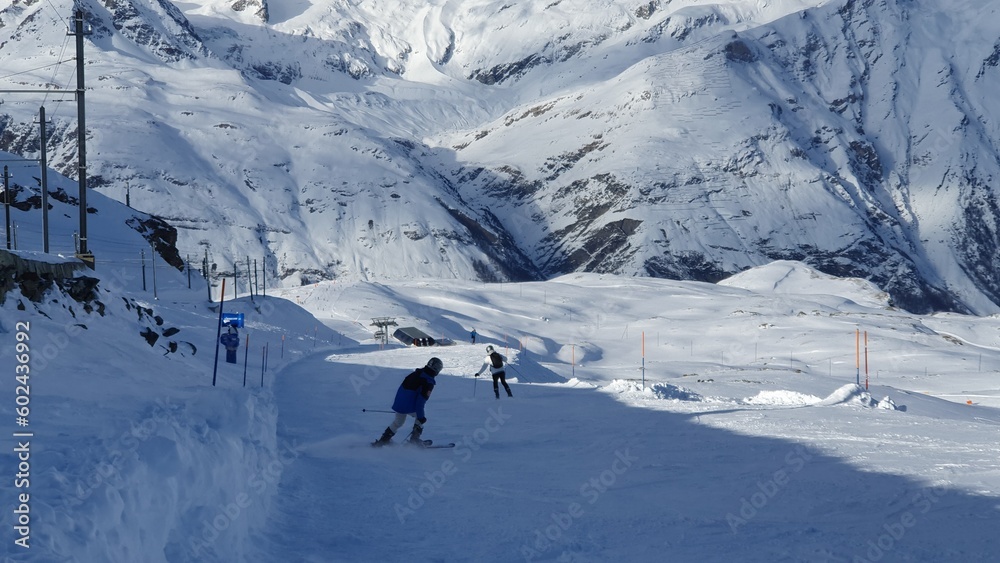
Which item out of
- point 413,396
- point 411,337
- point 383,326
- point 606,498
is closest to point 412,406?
point 413,396

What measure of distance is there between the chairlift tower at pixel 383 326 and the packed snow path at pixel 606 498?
58.7m

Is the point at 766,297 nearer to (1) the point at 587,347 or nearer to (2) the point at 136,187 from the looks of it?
(1) the point at 587,347

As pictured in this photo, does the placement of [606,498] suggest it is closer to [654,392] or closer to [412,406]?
[412,406]

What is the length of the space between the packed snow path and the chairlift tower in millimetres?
58696

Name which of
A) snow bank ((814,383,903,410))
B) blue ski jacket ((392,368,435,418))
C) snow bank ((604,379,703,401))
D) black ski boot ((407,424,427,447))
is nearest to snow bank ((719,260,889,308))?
snow bank ((604,379,703,401))

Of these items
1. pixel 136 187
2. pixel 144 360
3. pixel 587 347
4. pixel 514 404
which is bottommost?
pixel 587 347

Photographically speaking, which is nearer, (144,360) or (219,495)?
(219,495)

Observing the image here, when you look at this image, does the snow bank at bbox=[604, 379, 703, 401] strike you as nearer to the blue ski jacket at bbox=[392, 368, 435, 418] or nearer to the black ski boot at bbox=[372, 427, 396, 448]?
the blue ski jacket at bbox=[392, 368, 435, 418]

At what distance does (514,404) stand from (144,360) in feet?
26.5

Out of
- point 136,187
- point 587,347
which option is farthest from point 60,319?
point 136,187

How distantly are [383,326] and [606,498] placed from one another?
75.4m

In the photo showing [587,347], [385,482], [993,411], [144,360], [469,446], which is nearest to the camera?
[385,482]

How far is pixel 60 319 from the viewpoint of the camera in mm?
16500

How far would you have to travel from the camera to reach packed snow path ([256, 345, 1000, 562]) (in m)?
9.38
